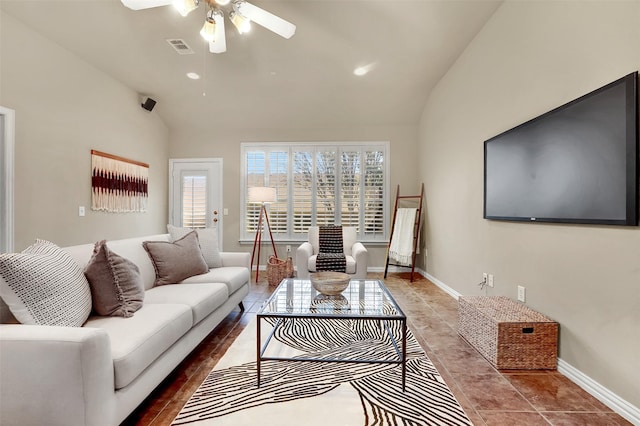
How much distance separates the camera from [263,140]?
18.0ft

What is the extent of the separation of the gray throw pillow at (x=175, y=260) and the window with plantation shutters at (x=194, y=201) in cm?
273

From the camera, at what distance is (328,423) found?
152cm

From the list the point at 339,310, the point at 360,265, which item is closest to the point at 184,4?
the point at 339,310

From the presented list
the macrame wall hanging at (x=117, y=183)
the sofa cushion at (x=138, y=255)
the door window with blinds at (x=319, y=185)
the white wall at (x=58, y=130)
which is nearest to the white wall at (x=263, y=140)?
the door window with blinds at (x=319, y=185)

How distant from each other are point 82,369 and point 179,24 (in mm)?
3360

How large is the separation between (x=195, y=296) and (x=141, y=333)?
68 centimetres

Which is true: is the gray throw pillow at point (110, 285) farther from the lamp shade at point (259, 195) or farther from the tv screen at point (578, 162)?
the lamp shade at point (259, 195)

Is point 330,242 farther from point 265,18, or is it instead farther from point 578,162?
point 578,162

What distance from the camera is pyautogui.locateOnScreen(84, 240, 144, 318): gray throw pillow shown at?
1.75 m

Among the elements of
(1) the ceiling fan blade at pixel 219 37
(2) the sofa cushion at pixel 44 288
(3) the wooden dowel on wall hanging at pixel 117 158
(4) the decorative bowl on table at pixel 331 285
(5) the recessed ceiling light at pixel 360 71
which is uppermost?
(5) the recessed ceiling light at pixel 360 71

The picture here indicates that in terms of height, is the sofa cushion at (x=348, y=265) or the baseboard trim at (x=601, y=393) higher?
the sofa cushion at (x=348, y=265)

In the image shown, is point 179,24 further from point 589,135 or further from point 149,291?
point 589,135

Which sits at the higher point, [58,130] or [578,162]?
[58,130]

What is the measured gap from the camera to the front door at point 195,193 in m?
5.53
